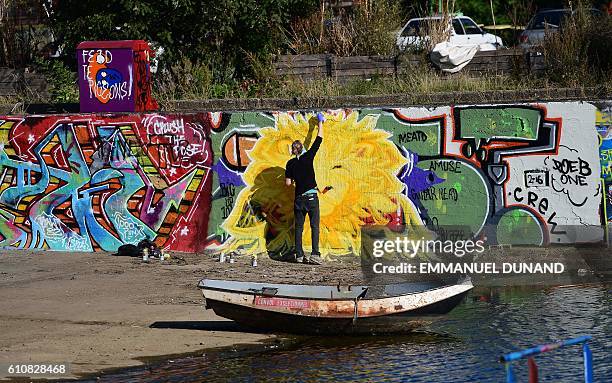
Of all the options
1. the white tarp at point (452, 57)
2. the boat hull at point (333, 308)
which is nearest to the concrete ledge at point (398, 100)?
Result: the white tarp at point (452, 57)

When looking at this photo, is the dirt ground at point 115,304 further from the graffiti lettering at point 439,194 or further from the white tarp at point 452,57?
the white tarp at point 452,57

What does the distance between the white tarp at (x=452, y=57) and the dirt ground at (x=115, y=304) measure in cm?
485

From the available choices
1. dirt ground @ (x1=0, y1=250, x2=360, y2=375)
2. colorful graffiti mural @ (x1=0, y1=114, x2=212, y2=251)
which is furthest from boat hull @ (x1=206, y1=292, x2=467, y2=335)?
colorful graffiti mural @ (x1=0, y1=114, x2=212, y2=251)

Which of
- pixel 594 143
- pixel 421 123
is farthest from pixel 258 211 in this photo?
pixel 594 143

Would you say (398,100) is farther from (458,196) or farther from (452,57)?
(452,57)

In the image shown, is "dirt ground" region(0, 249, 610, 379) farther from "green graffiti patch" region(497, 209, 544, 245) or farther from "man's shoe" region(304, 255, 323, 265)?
"green graffiti patch" region(497, 209, 544, 245)

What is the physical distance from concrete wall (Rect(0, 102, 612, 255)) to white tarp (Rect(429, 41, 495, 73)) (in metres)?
3.46

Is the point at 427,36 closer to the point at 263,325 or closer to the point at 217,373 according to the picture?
the point at 263,325

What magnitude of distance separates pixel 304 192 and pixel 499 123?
342 cm

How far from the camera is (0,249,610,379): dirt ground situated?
11477 mm

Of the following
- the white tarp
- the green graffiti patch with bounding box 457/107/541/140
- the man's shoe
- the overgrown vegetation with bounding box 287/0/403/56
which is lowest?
the man's shoe

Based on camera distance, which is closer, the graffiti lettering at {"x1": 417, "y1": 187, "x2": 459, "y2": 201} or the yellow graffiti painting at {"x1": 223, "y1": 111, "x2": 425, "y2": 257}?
the graffiti lettering at {"x1": 417, "y1": 187, "x2": 459, "y2": 201}

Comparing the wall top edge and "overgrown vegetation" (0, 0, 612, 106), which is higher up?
"overgrown vegetation" (0, 0, 612, 106)

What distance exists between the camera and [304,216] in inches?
651
